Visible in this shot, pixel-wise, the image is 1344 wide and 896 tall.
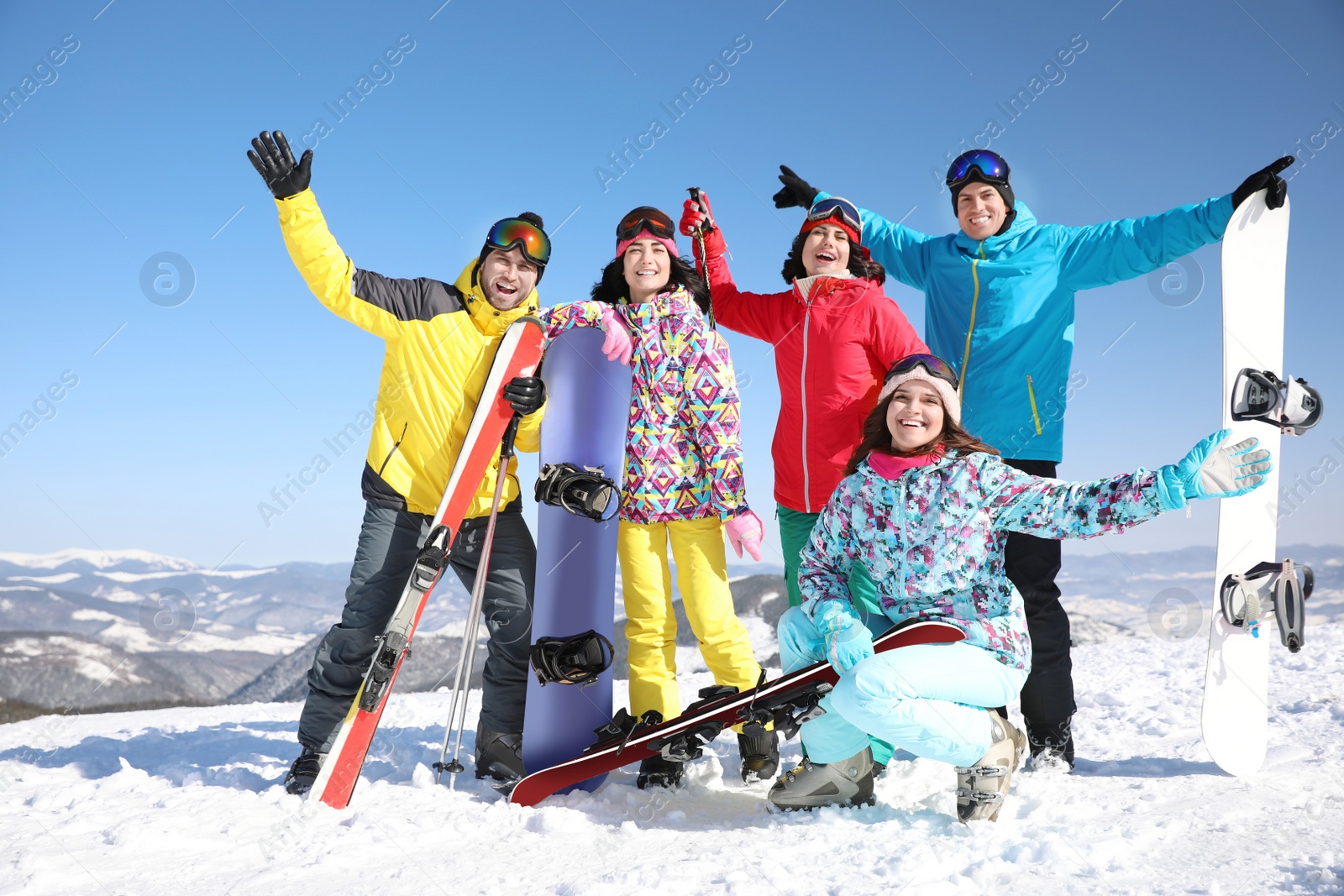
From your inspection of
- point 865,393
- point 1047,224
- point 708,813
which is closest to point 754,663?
point 708,813

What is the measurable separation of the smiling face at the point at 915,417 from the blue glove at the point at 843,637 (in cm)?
60

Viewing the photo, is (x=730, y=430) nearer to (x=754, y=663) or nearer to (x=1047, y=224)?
(x=754, y=663)

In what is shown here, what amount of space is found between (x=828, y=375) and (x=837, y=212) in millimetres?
736

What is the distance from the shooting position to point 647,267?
10.8 ft

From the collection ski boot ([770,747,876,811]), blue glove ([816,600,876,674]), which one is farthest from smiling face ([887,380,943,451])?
ski boot ([770,747,876,811])

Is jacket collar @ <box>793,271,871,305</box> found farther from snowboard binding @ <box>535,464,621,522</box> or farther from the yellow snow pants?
snowboard binding @ <box>535,464,621,522</box>

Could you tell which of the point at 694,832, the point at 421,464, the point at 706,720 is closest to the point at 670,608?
the point at 706,720

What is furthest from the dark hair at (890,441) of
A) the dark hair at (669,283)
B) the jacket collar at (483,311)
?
the jacket collar at (483,311)

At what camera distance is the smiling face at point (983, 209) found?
3314mm

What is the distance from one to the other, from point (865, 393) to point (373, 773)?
105 inches

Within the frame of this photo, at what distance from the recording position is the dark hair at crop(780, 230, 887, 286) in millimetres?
3393

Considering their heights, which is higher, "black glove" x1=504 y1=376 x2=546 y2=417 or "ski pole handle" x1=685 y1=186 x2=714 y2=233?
"ski pole handle" x1=685 y1=186 x2=714 y2=233

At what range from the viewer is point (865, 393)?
3.18m

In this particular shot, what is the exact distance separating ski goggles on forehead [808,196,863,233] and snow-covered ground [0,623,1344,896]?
226 cm
